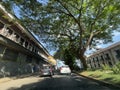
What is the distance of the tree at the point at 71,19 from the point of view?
74.3ft

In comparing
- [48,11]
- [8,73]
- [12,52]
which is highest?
[48,11]

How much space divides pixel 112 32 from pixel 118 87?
2605cm

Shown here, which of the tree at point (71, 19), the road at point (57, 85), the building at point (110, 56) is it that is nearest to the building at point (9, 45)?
the tree at point (71, 19)

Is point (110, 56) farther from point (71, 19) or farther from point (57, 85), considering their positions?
point (57, 85)

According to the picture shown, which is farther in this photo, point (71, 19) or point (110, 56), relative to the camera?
point (110, 56)

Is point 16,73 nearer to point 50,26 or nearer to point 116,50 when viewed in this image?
point 50,26

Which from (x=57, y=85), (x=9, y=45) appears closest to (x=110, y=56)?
(x=9, y=45)

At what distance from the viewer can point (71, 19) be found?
2847 centimetres

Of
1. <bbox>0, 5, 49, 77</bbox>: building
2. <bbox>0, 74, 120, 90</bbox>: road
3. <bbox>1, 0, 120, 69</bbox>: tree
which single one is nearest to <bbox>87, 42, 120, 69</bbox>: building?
<bbox>1, 0, 120, 69</bbox>: tree

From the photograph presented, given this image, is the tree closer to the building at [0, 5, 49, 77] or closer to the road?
the building at [0, 5, 49, 77]

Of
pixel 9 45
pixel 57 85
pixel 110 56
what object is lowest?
pixel 57 85

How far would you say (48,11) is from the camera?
23.4 m

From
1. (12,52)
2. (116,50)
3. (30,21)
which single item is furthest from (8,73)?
(116,50)

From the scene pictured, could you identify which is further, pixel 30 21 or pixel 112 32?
pixel 112 32
